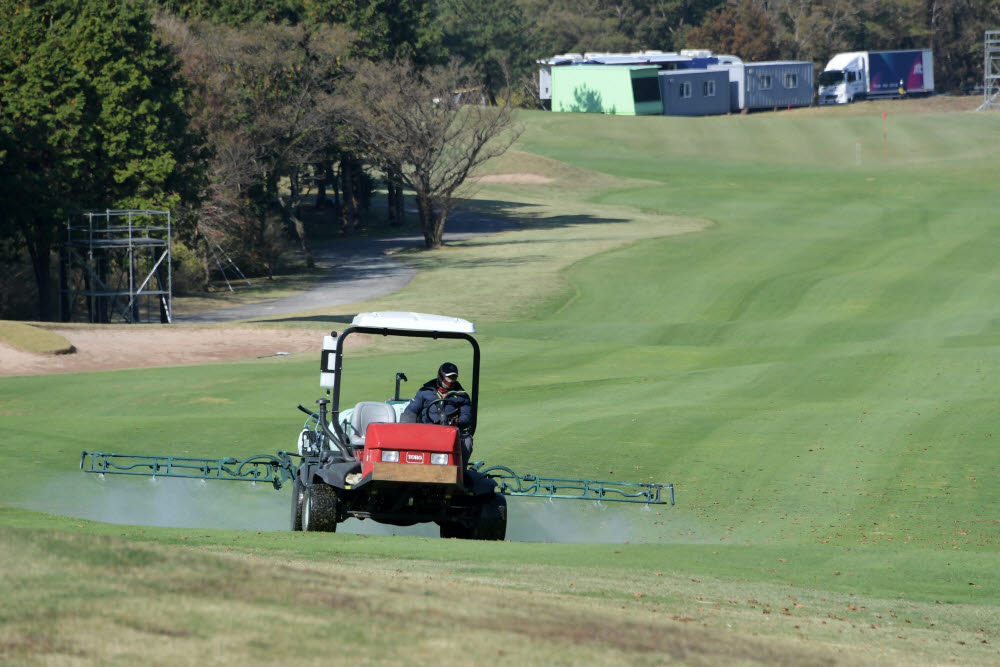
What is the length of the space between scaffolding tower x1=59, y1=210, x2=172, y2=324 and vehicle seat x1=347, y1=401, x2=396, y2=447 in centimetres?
2820

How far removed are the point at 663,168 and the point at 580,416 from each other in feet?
220

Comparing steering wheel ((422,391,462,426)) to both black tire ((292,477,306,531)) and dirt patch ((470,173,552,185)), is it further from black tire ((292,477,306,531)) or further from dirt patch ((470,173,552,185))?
dirt patch ((470,173,552,185))

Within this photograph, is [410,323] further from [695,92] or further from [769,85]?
[769,85]

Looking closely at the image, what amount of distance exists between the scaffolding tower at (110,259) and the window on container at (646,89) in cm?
6716

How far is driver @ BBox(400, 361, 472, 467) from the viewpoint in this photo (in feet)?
40.1

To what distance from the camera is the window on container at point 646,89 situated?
354 feet

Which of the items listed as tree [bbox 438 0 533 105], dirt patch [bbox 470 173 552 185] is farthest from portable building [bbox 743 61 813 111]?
dirt patch [bbox 470 173 552 185]

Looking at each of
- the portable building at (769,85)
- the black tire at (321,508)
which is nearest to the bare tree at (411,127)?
the black tire at (321,508)

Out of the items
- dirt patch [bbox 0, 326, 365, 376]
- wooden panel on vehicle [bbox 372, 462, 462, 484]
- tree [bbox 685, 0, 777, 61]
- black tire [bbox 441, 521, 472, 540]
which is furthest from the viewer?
tree [bbox 685, 0, 777, 61]

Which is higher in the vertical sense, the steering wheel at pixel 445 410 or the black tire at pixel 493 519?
the steering wheel at pixel 445 410

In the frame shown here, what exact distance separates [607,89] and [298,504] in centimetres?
10154

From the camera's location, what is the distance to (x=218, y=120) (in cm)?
5394

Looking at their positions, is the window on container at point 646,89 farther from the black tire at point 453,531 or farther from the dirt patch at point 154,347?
the black tire at point 453,531

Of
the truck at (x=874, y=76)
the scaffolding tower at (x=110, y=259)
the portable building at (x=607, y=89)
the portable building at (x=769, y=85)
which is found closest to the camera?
the scaffolding tower at (x=110, y=259)
